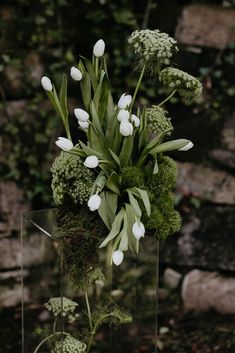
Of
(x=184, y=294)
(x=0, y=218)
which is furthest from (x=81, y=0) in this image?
(x=184, y=294)

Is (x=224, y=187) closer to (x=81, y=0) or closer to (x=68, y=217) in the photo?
(x=81, y=0)

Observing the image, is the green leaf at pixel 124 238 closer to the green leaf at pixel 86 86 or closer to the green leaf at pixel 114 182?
the green leaf at pixel 114 182

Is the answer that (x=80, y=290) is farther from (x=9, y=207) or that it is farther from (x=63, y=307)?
(x=9, y=207)

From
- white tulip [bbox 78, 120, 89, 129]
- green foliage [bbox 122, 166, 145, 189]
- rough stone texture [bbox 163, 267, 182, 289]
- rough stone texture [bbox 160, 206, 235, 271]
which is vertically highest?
white tulip [bbox 78, 120, 89, 129]

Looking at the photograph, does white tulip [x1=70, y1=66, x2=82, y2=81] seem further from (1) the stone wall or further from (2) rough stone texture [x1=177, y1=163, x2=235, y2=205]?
(2) rough stone texture [x1=177, y1=163, x2=235, y2=205]

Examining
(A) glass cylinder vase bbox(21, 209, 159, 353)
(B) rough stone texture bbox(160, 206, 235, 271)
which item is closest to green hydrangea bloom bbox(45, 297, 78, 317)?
(A) glass cylinder vase bbox(21, 209, 159, 353)

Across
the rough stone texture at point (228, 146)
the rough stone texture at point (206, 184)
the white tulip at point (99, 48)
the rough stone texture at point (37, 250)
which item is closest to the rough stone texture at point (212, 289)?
the rough stone texture at point (206, 184)

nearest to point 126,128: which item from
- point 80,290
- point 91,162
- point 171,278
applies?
point 91,162
